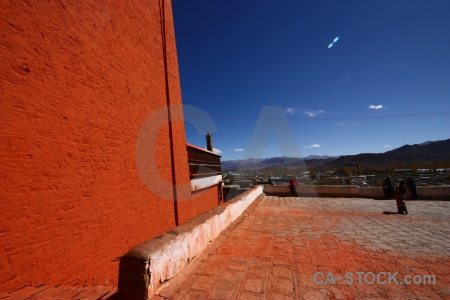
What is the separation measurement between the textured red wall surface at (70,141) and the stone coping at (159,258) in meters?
1.29

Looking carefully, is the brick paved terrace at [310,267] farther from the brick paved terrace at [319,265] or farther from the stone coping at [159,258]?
the stone coping at [159,258]

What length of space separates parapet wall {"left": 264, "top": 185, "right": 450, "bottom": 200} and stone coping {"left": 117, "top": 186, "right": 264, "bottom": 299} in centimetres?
1197

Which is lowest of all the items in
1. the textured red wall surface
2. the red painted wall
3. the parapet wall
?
the parapet wall

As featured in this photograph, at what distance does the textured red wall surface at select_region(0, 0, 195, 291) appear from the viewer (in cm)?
237

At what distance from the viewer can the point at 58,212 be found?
2.80 meters

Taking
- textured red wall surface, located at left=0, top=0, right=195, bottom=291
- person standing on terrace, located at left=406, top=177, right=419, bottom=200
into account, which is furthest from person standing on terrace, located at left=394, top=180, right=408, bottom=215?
textured red wall surface, located at left=0, top=0, right=195, bottom=291

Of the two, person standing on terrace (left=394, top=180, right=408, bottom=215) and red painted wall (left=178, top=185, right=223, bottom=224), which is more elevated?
red painted wall (left=178, top=185, right=223, bottom=224)

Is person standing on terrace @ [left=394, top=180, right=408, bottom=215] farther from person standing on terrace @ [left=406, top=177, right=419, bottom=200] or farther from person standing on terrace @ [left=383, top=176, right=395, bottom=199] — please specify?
person standing on terrace @ [left=406, top=177, right=419, bottom=200]

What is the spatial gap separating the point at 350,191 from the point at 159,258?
13.7m

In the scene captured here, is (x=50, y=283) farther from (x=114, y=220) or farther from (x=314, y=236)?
(x=314, y=236)

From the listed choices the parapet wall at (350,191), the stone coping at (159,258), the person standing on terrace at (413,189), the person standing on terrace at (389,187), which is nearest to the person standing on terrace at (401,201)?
the person standing on terrace at (389,187)

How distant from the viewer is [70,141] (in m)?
3.09

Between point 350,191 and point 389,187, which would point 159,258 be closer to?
point 389,187

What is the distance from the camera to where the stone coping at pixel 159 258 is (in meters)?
2.06
